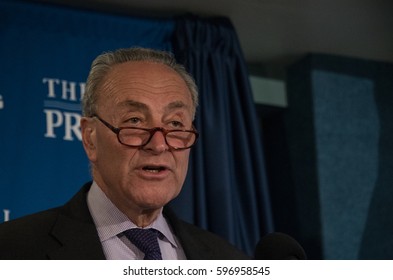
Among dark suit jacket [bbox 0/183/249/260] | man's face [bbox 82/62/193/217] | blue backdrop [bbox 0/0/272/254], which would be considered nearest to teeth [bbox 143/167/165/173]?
man's face [bbox 82/62/193/217]

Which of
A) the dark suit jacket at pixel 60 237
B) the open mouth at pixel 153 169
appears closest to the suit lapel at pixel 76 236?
the dark suit jacket at pixel 60 237

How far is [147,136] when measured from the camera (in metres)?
0.95

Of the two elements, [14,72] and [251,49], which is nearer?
[14,72]

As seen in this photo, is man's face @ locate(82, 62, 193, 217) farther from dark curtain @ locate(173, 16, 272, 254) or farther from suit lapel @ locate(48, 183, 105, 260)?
dark curtain @ locate(173, 16, 272, 254)

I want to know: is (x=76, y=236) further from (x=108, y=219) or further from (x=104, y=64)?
(x=104, y=64)

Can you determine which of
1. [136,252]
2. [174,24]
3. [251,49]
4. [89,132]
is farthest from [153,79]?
[251,49]

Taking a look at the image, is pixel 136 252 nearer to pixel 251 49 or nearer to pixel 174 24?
pixel 174 24

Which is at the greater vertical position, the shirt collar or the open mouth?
the open mouth

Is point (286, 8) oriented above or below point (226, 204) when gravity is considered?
above

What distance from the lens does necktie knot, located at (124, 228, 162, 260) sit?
94 cm

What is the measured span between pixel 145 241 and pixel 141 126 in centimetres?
15

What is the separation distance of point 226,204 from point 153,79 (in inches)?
26.2

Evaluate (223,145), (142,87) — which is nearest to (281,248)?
(142,87)

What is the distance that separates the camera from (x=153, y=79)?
1005mm
